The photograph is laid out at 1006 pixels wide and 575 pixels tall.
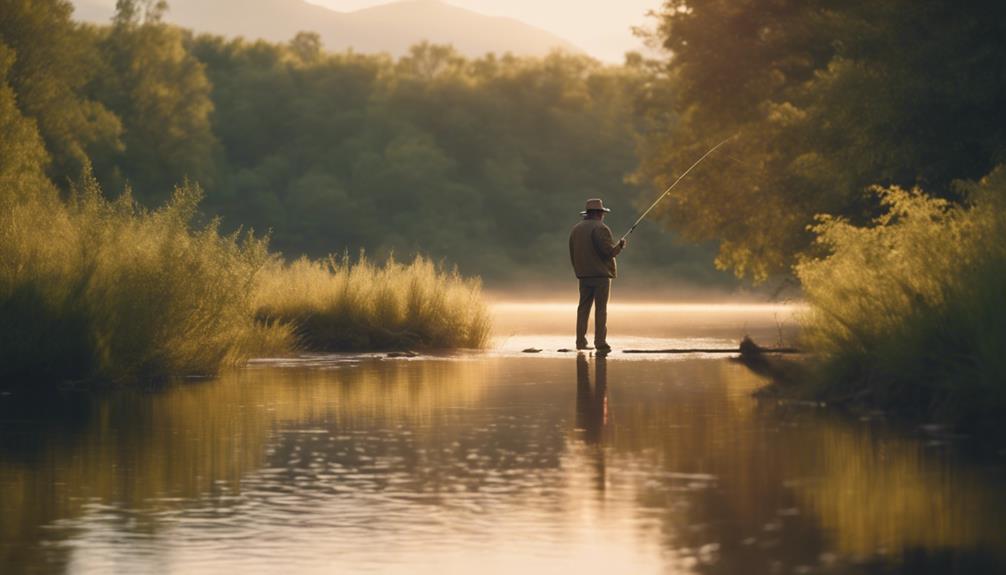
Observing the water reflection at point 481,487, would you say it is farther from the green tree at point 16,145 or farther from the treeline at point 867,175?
the green tree at point 16,145

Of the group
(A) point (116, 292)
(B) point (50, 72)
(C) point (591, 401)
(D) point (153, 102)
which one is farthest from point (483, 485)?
(D) point (153, 102)

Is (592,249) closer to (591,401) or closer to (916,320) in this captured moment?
(591,401)

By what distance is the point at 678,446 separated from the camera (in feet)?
48.5

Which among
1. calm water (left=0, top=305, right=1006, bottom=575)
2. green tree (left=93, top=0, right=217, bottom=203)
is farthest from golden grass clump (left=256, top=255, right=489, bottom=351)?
green tree (left=93, top=0, right=217, bottom=203)

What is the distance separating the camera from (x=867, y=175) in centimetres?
3039

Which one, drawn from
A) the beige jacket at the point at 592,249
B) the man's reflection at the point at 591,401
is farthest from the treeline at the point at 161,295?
the man's reflection at the point at 591,401

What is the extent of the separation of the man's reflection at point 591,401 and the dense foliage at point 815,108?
5.92 metres

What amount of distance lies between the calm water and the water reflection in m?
0.03

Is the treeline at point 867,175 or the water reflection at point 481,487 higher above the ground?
the treeline at point 867,175

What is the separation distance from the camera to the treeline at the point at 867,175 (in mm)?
17375

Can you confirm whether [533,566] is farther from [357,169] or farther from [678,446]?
[357,169]

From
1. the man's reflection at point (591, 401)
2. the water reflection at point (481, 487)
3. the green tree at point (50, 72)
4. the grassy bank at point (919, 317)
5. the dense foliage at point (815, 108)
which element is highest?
the green tree at point (50, 72)

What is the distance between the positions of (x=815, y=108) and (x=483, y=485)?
73.6 feet

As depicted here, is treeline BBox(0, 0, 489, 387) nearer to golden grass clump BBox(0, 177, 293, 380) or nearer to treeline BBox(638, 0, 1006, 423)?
golden grass clump BBox(0, 177, 293, 380)
